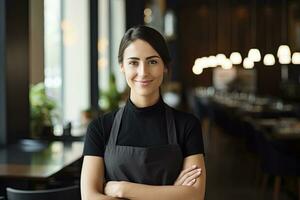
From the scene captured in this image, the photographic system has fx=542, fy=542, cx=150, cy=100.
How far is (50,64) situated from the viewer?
6.64 meters

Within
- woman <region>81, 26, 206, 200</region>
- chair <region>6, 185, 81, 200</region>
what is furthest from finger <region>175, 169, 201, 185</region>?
chair <region>6, 185, 81, 200</region>

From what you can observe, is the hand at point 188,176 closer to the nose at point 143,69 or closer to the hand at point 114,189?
the hand at point 114,189

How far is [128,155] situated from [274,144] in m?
3.72

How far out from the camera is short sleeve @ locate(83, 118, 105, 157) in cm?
180

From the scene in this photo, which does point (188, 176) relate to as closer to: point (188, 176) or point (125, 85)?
point (188, 176)

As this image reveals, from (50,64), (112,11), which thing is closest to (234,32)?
(112,11)

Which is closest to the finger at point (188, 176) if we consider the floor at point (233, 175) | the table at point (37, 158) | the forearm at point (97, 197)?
the forearm at point (97, 197)

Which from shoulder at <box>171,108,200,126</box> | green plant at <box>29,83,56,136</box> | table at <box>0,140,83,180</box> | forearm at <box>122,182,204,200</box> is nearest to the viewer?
forearm at <box>122,182,204,200</box>

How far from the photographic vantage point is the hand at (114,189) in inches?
67.4

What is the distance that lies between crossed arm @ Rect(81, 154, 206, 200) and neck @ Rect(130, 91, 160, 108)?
22 centimetres

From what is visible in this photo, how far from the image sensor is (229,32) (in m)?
17.1

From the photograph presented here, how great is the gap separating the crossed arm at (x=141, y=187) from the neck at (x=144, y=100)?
0.22m

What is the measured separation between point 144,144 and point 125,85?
883 centimetres

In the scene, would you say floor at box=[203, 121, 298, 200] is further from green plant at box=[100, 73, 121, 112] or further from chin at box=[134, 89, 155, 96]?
chin at box=[134, 89, 155, 96]
